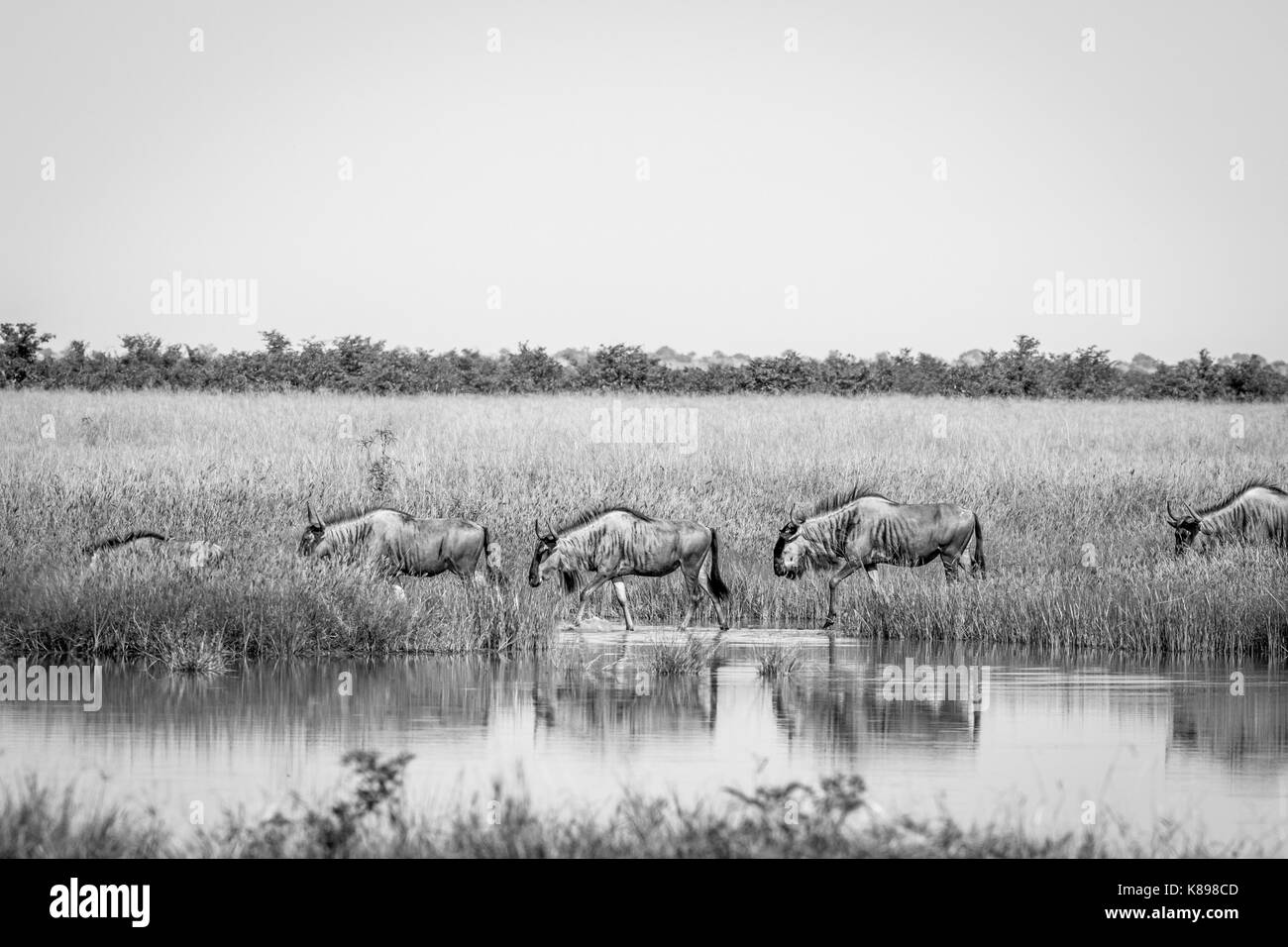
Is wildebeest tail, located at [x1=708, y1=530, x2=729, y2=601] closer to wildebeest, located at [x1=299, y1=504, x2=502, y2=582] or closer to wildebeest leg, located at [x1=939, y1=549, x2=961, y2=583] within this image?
wildebeest, located at [x1=299, y1=504, x2=502, y2=582]

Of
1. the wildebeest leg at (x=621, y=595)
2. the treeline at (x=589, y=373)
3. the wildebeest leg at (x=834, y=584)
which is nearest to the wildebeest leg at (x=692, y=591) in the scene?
the wildebeest leg at (x=621, y=595)

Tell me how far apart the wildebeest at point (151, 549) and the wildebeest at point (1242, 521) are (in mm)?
12365

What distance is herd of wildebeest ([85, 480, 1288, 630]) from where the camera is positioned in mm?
20062

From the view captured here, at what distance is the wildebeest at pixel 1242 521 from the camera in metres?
23.2

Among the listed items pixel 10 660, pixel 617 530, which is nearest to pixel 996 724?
pixel 617 530

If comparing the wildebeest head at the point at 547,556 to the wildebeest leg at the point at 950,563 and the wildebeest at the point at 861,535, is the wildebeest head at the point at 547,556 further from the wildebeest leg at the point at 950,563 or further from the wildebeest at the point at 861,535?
the wildebeest leg at the point at 950,563

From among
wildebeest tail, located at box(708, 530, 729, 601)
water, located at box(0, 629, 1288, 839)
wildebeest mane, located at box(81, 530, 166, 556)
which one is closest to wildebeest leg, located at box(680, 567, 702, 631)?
wildebeest tail, located at box(708, 530, 729, 601)

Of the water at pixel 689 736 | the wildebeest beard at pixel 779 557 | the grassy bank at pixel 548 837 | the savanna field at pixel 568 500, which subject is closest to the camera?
the grassy bank at pixel 548 837

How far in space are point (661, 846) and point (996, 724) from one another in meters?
6.06

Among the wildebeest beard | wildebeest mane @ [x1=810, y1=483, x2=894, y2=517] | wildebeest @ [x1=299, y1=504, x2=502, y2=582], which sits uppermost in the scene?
wildebeest mane @ [x1=810, y1=483, x2=894, y2=517]

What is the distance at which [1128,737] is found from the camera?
13.3 metres

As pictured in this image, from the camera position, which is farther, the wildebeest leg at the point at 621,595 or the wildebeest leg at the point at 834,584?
the wildebeest leg at the point at 834,584

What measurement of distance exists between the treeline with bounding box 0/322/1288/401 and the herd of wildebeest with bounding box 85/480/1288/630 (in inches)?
1240
